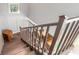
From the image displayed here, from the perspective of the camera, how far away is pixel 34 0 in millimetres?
1114

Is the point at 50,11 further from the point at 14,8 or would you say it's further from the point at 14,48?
the point at 14,48

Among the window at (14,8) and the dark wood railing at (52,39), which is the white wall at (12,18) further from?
the dark wood railing at (52,39)

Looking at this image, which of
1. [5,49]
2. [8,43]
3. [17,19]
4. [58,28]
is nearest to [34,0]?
[58,28]

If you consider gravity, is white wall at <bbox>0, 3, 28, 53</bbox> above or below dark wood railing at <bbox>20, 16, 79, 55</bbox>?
below

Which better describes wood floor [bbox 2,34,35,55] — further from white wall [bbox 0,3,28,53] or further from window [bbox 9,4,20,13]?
window [bbox 9,4,20,13]

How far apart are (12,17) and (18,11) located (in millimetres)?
301

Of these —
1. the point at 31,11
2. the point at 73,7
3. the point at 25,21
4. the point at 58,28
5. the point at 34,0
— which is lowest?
the point at 25,21

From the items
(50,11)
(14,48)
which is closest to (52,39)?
(14,48)

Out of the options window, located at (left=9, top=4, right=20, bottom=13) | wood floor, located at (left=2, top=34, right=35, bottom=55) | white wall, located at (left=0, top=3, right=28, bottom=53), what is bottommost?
wood floor, located at (left=2, top=34, right=35, bottom=55)

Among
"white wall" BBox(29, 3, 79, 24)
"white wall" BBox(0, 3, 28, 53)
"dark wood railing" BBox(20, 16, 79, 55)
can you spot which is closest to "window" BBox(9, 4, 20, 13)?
"white wall" BBox(0, 3, 28, 53)

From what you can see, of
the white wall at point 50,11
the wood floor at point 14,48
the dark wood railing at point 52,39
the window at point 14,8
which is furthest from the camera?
the window at point 14,8

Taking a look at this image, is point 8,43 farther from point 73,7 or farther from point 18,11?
point 73,7

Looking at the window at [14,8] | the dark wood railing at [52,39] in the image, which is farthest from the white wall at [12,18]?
the dark wood railing at [52,39]

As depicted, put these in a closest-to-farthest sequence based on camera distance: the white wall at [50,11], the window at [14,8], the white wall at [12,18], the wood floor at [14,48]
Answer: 1. the wood floor at [14,48]
2. the white wall at [50,11]
3. the white wall at [12,18]
4. the window at [14,8]
